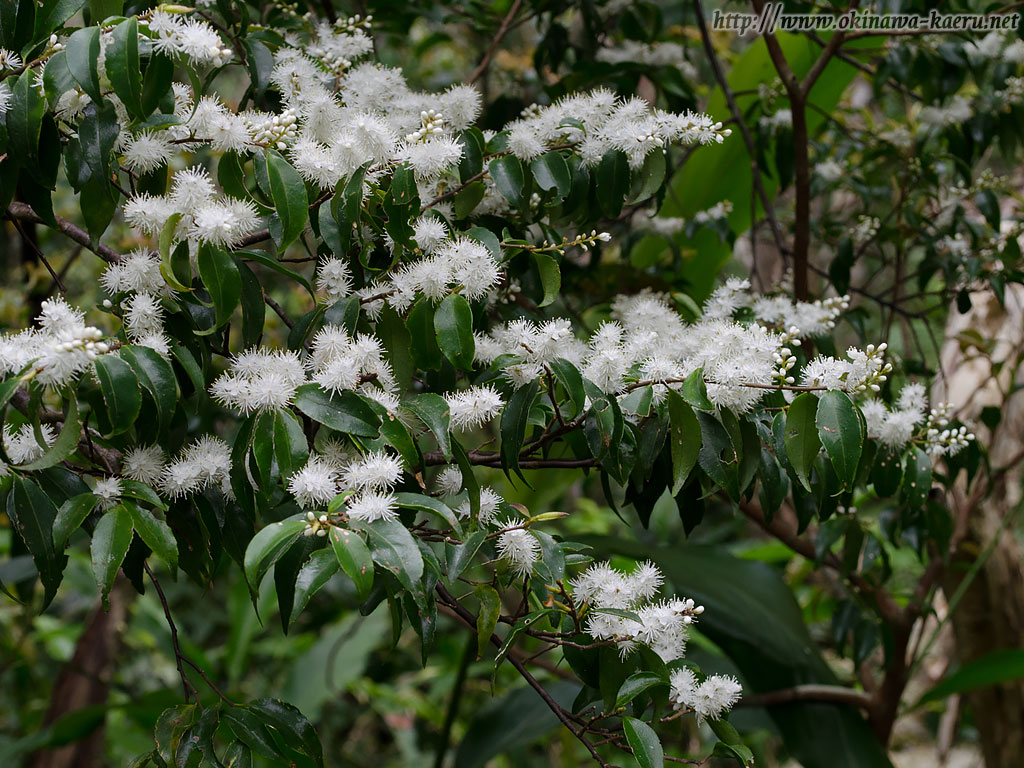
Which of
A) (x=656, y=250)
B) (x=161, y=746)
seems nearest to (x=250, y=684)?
(x=656, y=250)

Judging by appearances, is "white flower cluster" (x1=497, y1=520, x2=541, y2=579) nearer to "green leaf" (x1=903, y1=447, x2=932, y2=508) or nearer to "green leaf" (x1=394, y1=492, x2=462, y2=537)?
"green leaf" (x1=394, y1=492, x2=462, y2=537)

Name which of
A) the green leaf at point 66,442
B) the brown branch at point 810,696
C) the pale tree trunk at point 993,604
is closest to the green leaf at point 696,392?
the green leaf at point 66,442

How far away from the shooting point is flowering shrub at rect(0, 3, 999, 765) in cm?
74

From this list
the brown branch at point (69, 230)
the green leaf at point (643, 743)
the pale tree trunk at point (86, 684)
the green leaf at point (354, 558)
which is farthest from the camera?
the pale tree trunk at point (86, 684)

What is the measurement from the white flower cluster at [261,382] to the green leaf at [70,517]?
0.48 ft

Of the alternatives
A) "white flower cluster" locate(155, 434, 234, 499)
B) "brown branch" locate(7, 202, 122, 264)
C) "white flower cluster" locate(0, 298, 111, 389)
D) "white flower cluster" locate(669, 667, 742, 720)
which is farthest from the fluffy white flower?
"white flower cluster" locate(669, 667, 742, 720)

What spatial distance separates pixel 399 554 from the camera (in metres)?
0.65

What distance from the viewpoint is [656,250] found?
1854 millimetres

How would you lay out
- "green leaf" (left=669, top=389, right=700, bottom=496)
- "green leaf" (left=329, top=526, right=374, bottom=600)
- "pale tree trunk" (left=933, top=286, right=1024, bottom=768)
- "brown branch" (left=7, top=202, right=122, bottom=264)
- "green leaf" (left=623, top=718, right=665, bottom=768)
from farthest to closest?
"pale tree trunk" (left=933, top=286, right=1024, bottom=768) < "brown branch" (left=7, top=202, right=122, bottom=264) < "green leaf" (left=669, top=389, right=700, bottom=496) < "green leaf" (left=623, top=718, right=665, bottom=768) < "green leaf" (left=329, top=526, right=374, bottom=600)

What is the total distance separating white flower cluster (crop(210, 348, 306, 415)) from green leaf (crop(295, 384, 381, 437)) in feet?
0.06

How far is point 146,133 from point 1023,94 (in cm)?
148

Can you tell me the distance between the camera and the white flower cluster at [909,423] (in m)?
1.00

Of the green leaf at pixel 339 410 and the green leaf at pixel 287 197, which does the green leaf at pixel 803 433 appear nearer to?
the green leaf at pixel 339 410

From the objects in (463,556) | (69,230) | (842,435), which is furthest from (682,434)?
(69,230)
